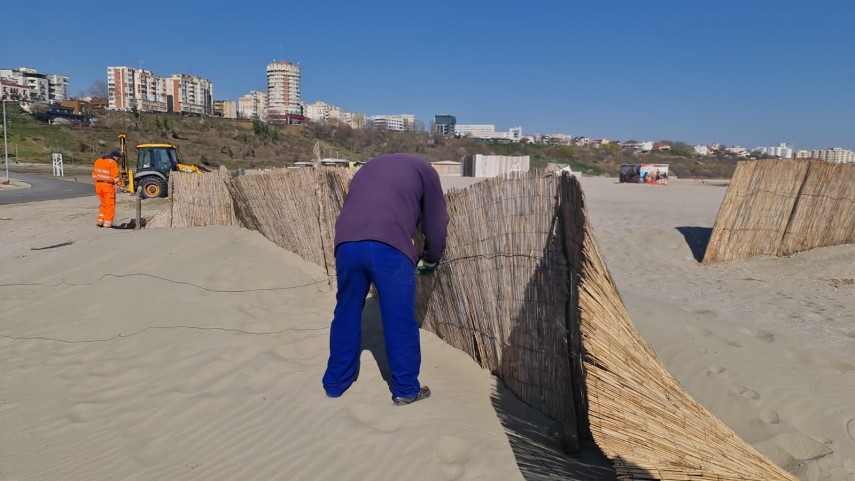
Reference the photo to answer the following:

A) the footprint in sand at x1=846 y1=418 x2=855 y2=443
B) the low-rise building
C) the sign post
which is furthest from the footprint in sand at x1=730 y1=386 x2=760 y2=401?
the sign post

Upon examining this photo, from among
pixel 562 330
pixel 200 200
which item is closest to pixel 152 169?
pixel 200 200

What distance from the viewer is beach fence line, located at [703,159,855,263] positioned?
686 centimetres

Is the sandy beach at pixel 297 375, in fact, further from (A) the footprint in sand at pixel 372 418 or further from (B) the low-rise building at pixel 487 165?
(B) the low-rise building at pixel 487 165

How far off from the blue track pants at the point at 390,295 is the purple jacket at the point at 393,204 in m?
0.07

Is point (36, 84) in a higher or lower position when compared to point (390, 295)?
higher

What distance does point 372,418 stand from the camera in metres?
2.97

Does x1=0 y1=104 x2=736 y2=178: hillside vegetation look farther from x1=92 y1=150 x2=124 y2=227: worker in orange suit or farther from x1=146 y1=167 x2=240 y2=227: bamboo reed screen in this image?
x1=146 y1=167 x2=240 y2=227: bamboo reed screen

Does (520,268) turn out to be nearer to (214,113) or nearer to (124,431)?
(124,431)

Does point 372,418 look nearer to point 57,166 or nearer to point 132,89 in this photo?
point 57,166

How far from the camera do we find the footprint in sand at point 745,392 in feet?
10.7

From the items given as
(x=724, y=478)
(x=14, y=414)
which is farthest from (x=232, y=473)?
(x=724, y=478)

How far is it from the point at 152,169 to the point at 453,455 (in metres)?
19.1

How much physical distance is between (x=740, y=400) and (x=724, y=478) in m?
1.66

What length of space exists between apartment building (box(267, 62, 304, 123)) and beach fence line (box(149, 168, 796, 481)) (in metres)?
123
